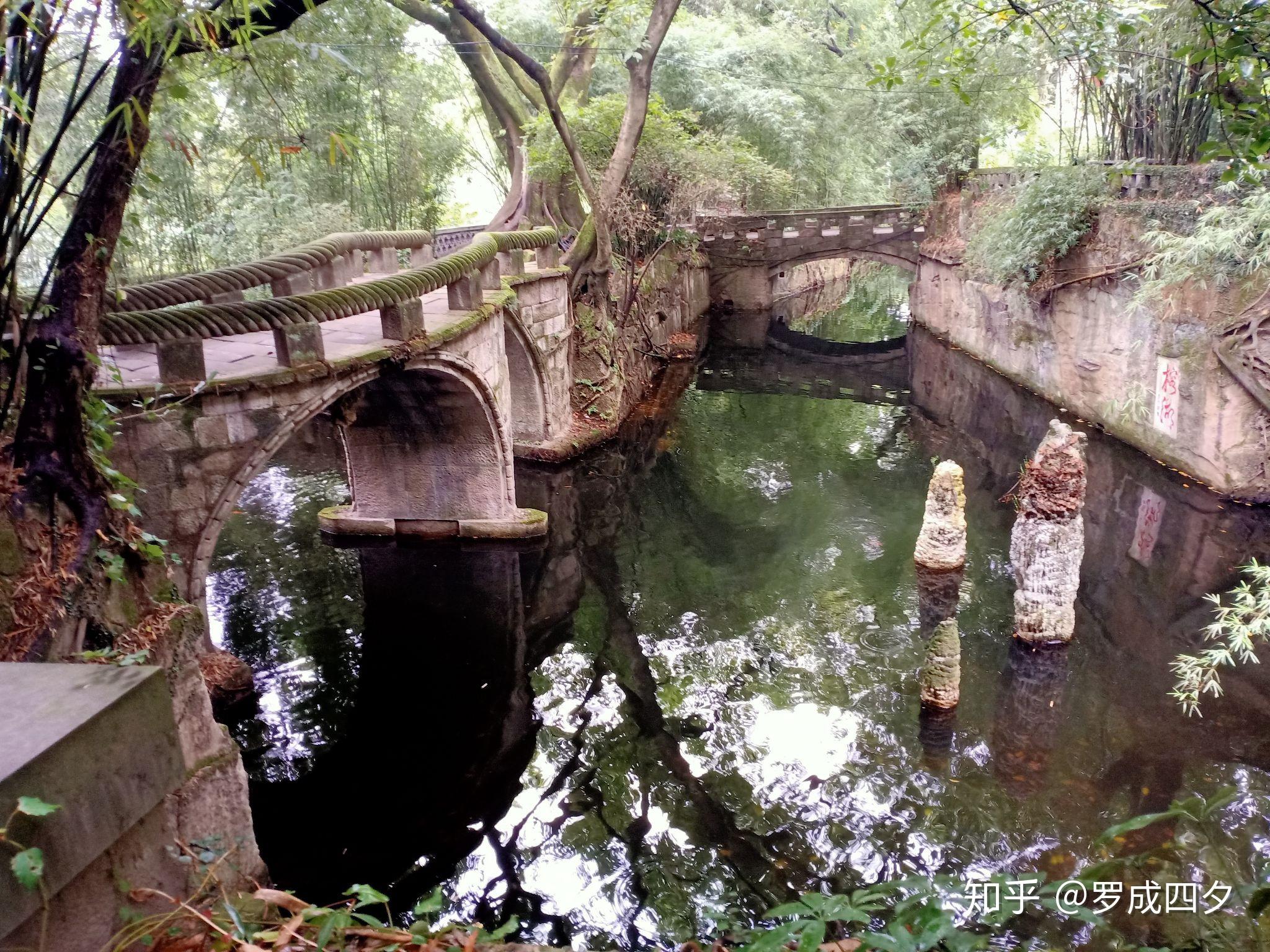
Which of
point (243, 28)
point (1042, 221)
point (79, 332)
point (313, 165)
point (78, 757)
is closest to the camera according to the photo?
point (78, 757)

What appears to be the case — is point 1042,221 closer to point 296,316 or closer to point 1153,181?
point 1153,181

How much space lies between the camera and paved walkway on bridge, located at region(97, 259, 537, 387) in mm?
7199

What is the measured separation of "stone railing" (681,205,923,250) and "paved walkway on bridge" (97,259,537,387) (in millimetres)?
16220

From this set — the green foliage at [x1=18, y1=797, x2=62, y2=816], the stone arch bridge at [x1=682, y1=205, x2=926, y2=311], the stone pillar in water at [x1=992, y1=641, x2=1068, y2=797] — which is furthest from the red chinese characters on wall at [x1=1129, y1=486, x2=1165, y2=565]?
the stone arch bridge at [x1=682, y1=205, x2=926, y2=311]

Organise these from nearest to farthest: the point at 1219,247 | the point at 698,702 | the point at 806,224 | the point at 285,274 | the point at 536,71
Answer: the point at 285,274 < the point at 698,702 < the point at 1219,247 < the point at 536,71 < the point at 806,224

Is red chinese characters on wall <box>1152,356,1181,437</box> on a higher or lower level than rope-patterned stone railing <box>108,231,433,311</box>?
lower

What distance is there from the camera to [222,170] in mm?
16344

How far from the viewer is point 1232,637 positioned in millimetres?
5320

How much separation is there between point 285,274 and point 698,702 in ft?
17.5

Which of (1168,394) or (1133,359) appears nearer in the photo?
(1168,394)

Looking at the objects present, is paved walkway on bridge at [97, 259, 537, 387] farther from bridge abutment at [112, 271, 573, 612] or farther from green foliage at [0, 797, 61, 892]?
green foliage at [0, 797, 61, 892]

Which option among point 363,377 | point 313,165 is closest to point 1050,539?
point 363,377

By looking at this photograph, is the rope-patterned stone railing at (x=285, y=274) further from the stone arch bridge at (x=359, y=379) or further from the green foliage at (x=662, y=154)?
the green foliage at (x=662, y=154)

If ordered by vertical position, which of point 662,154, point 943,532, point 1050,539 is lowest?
point 943,532
